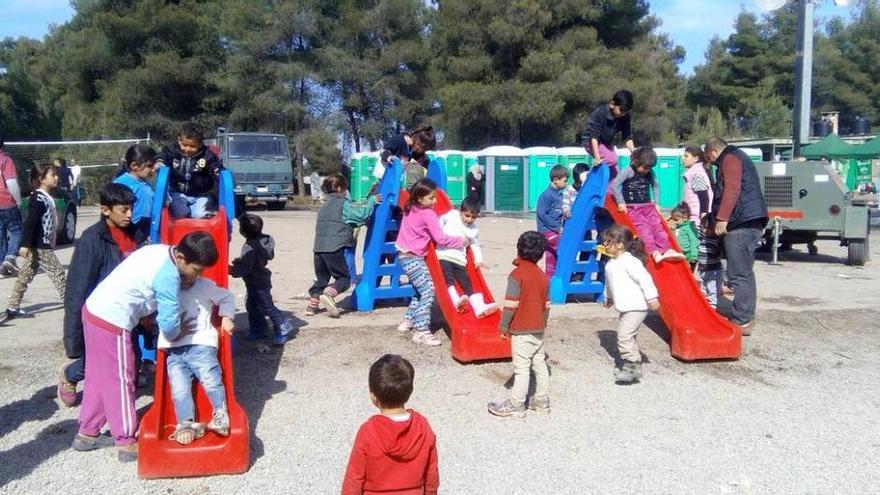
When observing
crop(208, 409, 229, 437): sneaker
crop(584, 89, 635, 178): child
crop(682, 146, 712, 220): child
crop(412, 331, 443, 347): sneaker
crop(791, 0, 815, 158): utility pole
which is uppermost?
crop(791, 0, 815, 158): utility pole

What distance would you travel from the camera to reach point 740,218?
782 centimetres

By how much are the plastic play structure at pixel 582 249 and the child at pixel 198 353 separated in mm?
4719

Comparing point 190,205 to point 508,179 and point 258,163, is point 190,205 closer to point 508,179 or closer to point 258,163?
point 508,179

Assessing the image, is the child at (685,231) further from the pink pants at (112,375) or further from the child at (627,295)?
the pink pants at (112,375)

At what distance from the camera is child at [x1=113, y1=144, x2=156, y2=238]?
636 cm

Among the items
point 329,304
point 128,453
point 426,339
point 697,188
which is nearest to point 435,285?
point 426,339

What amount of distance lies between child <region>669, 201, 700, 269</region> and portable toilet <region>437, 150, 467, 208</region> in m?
17.9

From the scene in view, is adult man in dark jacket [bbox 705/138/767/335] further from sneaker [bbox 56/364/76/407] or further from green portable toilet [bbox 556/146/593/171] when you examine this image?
green portable toilet [bbox 556/146/593/171]

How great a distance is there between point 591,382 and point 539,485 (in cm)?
217

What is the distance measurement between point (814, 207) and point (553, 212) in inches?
251

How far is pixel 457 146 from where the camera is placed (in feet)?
126

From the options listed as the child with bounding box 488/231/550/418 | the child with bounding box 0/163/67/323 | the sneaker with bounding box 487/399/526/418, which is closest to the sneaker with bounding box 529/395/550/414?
the child with bounding box 488/231/550/418

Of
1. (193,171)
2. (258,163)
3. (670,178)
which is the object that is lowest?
(670,178)

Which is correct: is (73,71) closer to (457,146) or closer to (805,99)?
(457,146)
